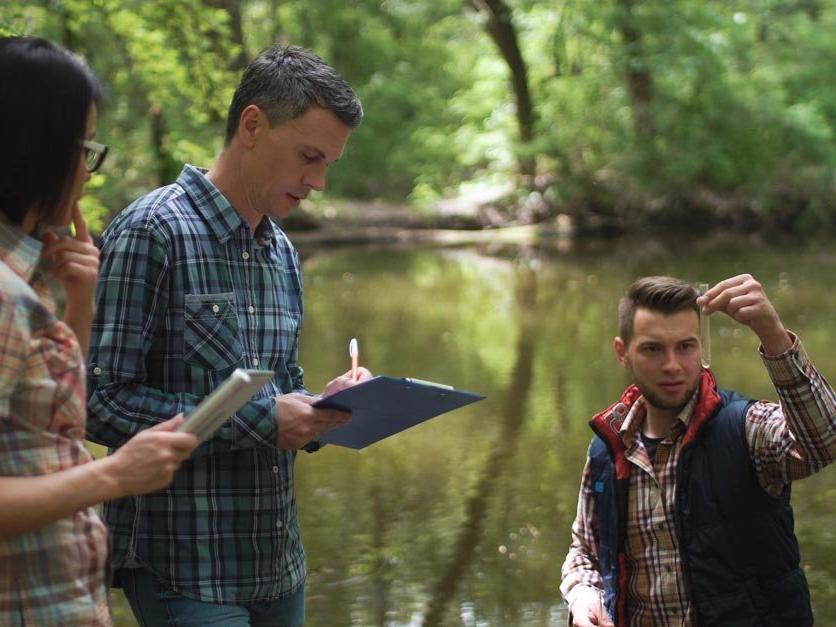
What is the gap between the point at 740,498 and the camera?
9.39ft

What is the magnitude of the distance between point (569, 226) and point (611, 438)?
2081 cm

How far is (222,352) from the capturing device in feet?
8.73

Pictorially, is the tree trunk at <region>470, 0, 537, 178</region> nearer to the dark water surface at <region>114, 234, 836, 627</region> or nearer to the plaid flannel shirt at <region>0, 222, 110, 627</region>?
the dark water surface at <region>114, 234, 836, 627</region>

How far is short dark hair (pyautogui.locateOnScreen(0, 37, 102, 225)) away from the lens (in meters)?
1.94

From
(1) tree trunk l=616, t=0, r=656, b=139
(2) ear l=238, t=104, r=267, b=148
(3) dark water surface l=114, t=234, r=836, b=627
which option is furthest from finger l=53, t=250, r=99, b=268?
(1) tree trunk l=616, t=0, r=656, b=139

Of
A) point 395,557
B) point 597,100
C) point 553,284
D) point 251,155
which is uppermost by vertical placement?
point 597,100

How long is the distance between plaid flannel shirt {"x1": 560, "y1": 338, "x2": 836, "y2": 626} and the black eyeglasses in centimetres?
153

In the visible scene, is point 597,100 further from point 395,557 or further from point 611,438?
point 611,438

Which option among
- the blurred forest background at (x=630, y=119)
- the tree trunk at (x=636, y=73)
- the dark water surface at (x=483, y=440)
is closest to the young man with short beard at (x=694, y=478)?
the dark water surface at (x=483, y=440)

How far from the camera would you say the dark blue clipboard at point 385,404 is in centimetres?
254

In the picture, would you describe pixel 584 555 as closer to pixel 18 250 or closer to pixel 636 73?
pixel 18 250

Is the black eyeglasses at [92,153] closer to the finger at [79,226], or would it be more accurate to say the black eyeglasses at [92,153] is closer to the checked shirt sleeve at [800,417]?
the finger at [79,226]

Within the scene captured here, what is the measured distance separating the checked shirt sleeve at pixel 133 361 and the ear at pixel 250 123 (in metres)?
0.33

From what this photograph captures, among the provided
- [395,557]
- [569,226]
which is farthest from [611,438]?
[569,226]
